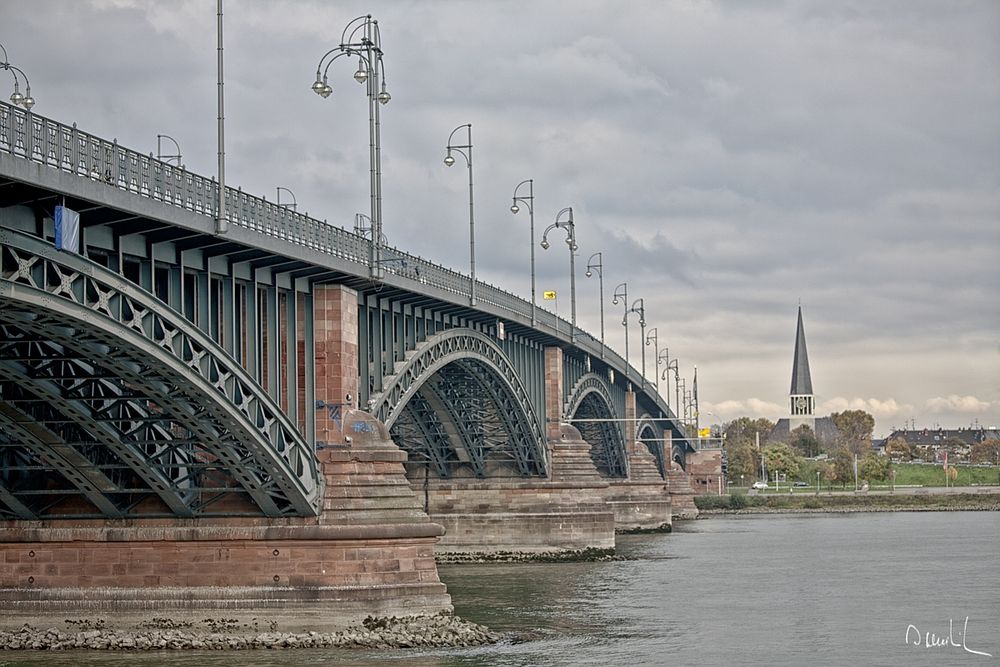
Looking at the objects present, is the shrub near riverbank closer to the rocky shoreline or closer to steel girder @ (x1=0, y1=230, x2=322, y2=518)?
the rocky shoreline

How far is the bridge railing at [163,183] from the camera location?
101ft

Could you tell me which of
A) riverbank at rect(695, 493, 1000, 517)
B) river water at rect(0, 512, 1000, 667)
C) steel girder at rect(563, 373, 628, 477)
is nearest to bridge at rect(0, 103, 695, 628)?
river water at rect(0, 512, 1000, 667)

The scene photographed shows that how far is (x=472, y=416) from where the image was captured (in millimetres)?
73250

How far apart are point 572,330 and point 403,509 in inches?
1795

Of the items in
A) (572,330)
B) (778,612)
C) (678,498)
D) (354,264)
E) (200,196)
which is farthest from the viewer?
(678,498)

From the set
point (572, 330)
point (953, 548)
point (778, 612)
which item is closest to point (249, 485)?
point (778, 612)

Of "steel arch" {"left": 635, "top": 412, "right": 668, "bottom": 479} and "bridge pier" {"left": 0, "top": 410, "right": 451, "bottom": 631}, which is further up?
"steel arch" {"left": 635, "top": 412, "right": 668, "bottom": 479}

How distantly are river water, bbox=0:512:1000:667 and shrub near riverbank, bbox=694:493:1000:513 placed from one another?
221 feet

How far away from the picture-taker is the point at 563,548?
77.1m

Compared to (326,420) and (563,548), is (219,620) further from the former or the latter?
(563,548)

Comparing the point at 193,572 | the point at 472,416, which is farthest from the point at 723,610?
the point at 472,416

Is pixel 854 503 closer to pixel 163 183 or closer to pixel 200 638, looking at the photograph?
pixel 200 638

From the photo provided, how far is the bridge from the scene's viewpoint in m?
32.5

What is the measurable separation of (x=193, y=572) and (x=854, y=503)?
425 ft
